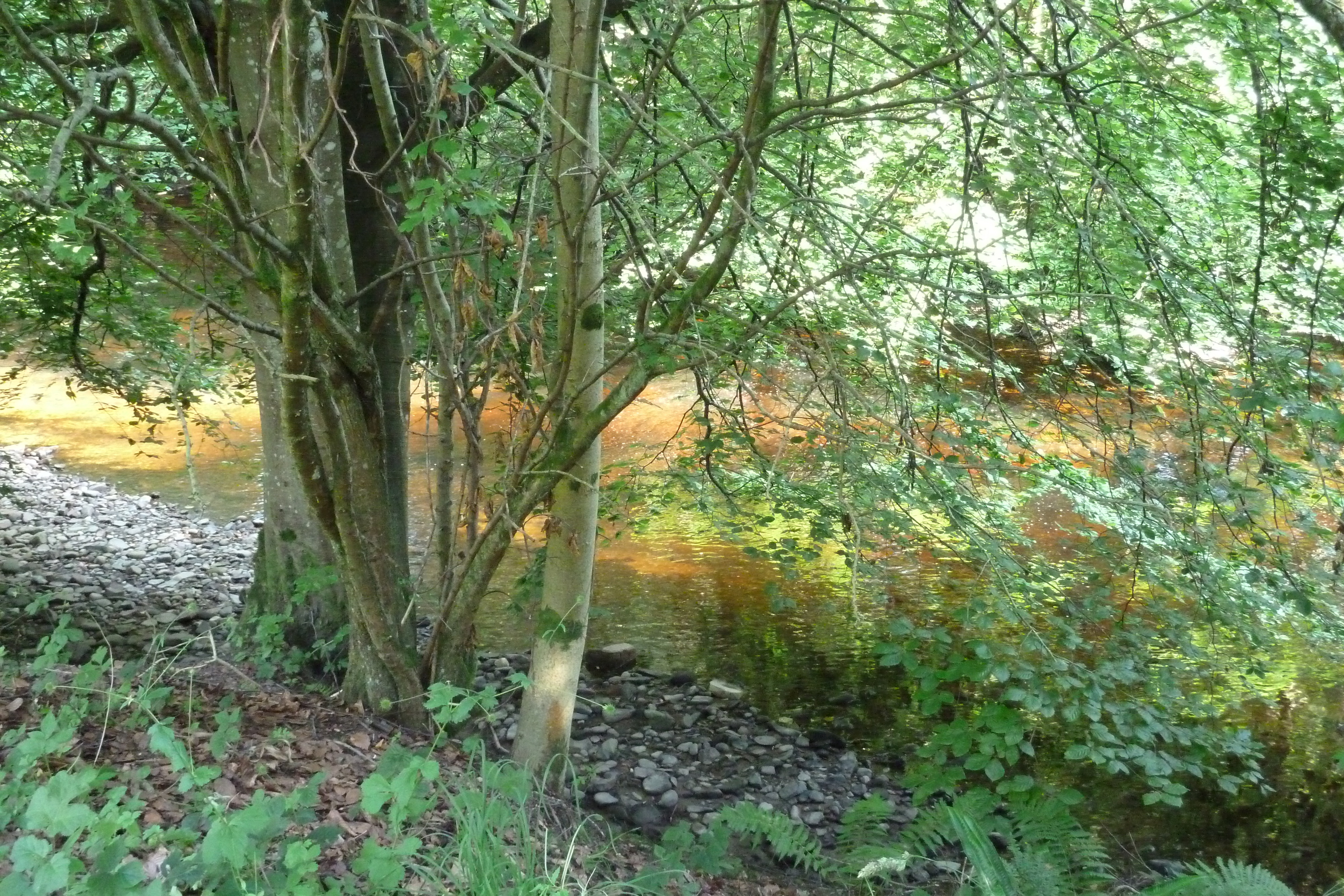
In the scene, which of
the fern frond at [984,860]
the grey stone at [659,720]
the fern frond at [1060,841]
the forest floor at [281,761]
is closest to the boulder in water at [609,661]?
the grey stone at [659,720]

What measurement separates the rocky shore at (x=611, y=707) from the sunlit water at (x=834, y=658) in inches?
16.0

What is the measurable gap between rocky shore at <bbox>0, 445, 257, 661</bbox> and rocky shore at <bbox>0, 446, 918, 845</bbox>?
19 mm

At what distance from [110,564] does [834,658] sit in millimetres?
5771

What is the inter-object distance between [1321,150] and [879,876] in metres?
2.98

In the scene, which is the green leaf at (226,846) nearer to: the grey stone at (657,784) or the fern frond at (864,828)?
the fern frond at (864,828)

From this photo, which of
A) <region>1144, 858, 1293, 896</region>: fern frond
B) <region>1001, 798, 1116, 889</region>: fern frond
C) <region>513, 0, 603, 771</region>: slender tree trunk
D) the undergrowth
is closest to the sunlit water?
<region>513, 0, 603, 771</region>: slender tree trunk

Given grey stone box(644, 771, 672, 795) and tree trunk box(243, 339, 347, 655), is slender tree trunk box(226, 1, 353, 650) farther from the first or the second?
grey stone box(644, 771, 672, 795)

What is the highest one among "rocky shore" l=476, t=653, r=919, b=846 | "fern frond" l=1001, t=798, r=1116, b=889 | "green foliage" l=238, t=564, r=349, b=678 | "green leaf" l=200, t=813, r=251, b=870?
"green leaf" l=200, t=813, r=251, b=870

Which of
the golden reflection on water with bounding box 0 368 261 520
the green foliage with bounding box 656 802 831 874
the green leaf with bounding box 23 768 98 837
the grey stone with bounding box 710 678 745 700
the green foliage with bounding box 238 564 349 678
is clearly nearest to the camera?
the green leaf with bounding box 23 768 98 837

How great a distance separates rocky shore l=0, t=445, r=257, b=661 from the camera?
6.00 m

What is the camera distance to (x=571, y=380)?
398cm

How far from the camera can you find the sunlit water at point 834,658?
209 inches

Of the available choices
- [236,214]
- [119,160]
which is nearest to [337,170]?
[236,214]

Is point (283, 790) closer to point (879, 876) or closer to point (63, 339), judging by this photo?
point (879, 876)
